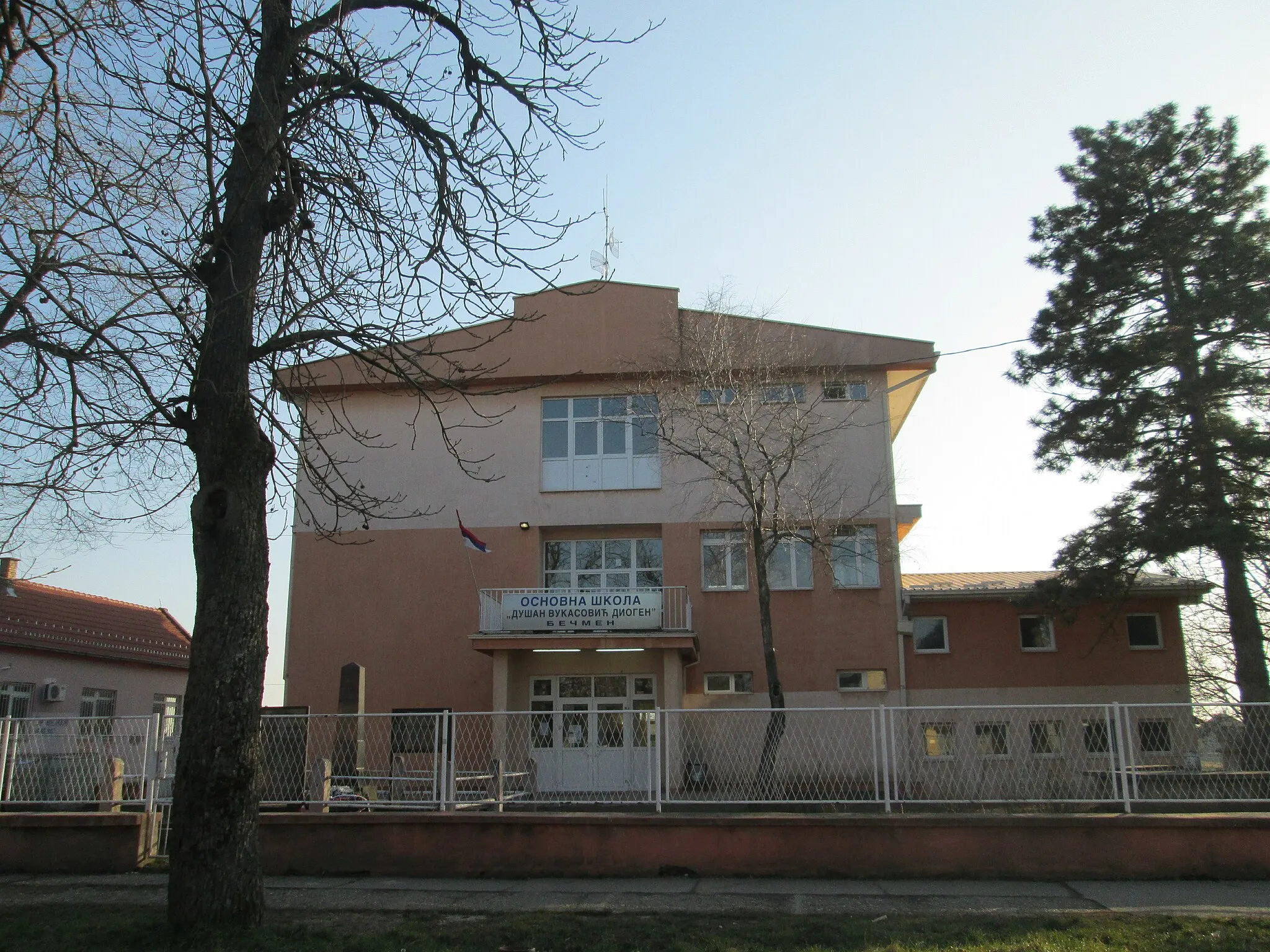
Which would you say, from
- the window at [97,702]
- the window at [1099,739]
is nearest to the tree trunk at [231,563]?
the window at [1099,739]

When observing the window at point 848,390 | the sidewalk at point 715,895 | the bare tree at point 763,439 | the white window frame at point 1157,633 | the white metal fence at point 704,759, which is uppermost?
the window at point 848,390

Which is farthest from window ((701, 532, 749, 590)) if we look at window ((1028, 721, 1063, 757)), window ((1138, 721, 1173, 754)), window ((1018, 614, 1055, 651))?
window ((1138, 721, 1173, 754))

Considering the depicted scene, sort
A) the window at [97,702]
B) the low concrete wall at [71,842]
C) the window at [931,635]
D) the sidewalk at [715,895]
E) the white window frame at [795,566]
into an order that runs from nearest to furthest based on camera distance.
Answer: the sidewalk at [715,895] < the low concrete wall at [71,842] < the window at [931,635] < the white window frame at [795,566] < the window at [97,702]

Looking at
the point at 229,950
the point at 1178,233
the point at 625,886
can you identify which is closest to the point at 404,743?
the point at 625,886

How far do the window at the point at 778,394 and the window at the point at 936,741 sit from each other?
30.2 feet

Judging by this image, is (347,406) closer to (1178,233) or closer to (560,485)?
(560,485)

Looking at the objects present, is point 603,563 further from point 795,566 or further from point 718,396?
point 718,396

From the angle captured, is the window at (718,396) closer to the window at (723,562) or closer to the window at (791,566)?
the window at (723,562)

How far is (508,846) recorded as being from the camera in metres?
10.4

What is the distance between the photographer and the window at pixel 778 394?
19.9 m

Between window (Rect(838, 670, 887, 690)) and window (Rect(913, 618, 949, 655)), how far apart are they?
1084 mm

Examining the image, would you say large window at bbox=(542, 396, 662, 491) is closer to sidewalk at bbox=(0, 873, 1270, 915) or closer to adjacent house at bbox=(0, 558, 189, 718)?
adjacent house at bbox=(0, 558, 189, 718)

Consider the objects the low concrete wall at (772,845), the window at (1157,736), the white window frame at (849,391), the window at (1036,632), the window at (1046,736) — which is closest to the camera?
the low concrete wall at (772,845)

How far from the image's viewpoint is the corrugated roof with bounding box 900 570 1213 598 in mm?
21859
